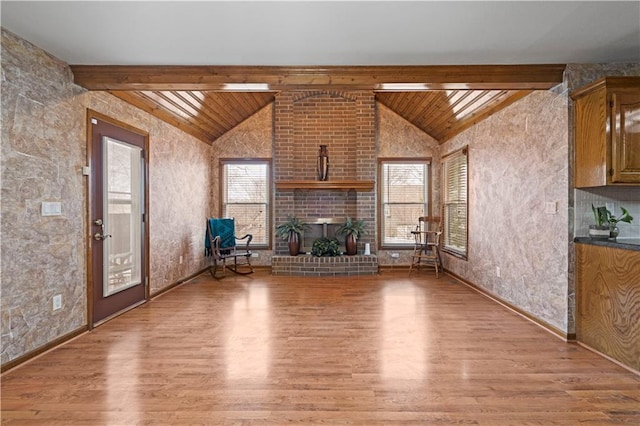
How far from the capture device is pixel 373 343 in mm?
3012

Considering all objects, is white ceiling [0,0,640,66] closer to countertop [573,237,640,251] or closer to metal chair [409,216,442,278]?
countertop [573,237,640,251]

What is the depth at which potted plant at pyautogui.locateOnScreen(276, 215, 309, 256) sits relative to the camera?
20.6 feet

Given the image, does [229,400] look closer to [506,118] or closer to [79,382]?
[79,382]

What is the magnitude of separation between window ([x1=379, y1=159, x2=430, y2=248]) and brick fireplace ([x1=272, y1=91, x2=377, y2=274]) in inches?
13.9

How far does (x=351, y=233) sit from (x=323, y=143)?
70.7 inches

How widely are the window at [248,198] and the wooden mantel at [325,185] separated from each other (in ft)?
1.99

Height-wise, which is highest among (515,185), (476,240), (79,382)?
(515,185)

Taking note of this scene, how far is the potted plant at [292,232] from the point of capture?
6266 millimetres

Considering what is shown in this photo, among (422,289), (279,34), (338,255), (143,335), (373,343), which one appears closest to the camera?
(279,34)

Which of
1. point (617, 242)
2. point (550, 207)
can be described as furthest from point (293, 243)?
point (617, 242)

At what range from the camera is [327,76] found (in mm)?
3172

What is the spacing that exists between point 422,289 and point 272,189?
329cm

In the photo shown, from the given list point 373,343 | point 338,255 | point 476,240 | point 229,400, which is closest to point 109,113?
point 229,400

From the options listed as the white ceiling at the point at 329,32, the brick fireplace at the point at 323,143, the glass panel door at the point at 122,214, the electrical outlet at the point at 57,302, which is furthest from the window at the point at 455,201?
the electrical outlet at the point at 57,302
